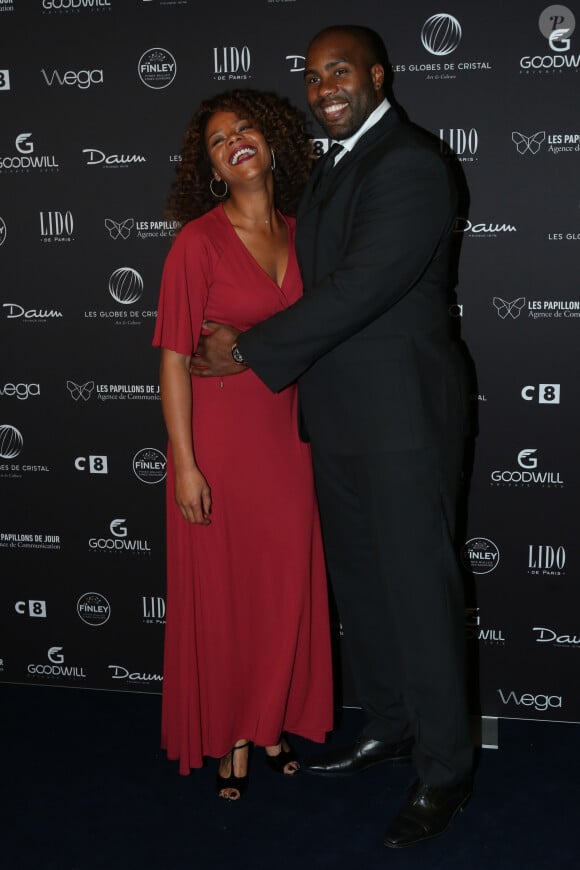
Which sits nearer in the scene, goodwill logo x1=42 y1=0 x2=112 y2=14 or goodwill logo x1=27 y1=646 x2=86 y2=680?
goodwill logo x1=42 y1=0 x2=112 y2=14

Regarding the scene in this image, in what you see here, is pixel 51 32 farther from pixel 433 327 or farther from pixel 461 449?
pixel 461 449

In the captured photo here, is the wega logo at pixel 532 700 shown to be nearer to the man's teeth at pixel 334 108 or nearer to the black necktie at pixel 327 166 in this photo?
the black necktie at pixel 327 166

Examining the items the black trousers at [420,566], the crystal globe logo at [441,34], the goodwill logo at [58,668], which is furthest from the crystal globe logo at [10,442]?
the crystal globe logo at [441,34]

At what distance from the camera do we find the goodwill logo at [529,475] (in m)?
3.06

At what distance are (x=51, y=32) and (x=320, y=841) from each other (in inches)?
106

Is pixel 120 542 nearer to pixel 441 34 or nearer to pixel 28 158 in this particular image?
pixel 28 158

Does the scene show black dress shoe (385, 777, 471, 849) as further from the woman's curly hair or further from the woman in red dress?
the woman's curly hair

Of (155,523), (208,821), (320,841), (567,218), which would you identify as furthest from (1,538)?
(567,218)

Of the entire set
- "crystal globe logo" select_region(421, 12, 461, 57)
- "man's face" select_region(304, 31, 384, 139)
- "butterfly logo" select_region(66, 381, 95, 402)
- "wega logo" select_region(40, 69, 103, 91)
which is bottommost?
"butterfly logo" select_region(66, 381, 95, 402)

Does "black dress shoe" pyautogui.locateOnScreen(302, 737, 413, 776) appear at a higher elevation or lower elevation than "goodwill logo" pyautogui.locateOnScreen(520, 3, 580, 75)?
lower

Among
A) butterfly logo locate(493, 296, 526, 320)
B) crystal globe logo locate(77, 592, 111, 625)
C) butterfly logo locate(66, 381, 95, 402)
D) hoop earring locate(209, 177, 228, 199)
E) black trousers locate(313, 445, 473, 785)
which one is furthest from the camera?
crystal globe logo locate(77, 592, 111, 625)

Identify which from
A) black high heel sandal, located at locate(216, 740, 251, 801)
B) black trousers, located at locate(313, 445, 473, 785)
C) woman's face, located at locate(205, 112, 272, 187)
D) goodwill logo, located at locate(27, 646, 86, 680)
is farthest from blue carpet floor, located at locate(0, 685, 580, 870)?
woman's face, located at locate(205, 112, 272, 187)

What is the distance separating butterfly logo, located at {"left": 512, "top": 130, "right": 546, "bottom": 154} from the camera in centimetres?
286

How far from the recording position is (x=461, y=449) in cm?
247
